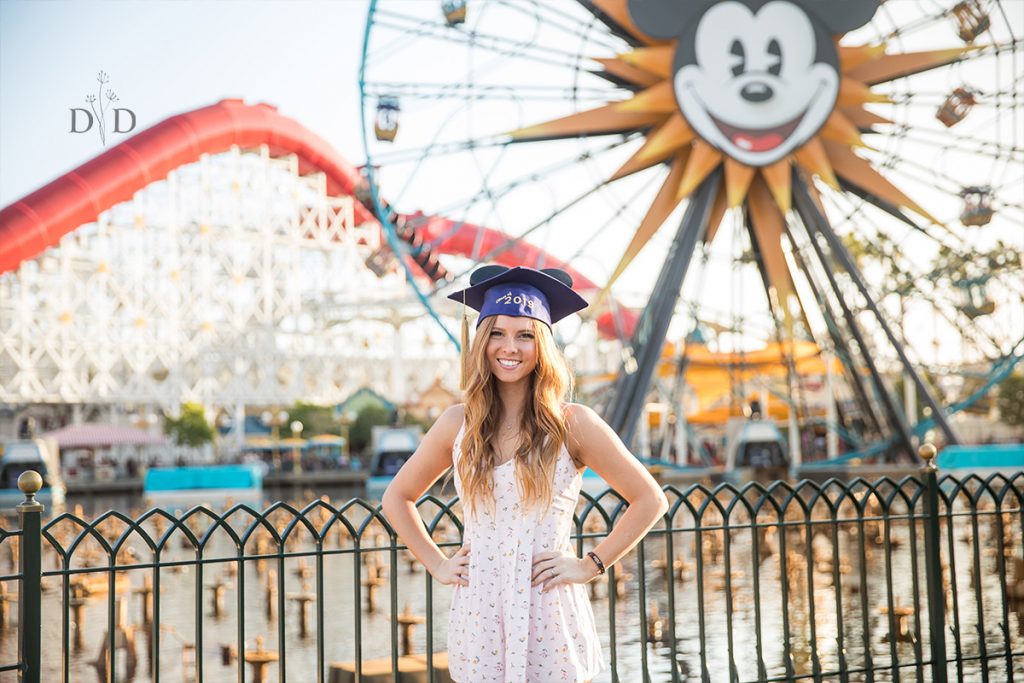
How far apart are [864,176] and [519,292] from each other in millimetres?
16437

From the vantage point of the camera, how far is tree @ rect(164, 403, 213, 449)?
1799 inches

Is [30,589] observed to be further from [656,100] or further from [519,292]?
[656,100]

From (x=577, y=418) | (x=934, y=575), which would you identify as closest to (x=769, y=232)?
(x=934, y=575)

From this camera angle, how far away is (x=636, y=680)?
26.3 feet

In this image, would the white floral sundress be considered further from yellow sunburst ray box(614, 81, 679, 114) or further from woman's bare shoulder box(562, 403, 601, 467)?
yellow sunburst ray box(614, 81, 679, 114)

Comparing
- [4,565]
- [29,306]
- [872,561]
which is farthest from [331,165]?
[872,561]

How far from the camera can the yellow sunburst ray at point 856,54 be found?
60.4 feet

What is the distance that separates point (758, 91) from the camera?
18688 mm

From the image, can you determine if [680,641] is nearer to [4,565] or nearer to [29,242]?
[4,565]

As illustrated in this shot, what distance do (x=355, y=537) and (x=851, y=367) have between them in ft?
59.2

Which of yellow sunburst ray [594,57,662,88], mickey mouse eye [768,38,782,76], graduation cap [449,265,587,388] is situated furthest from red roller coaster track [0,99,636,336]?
graduation cap [449,265,587,388]

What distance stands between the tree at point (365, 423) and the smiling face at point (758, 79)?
34975 mm

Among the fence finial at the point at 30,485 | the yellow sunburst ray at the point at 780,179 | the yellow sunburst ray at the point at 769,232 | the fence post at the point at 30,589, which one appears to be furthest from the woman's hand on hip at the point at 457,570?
the yellow sunburst ray at the point at 769,232

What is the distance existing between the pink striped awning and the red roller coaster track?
11.1 meters
